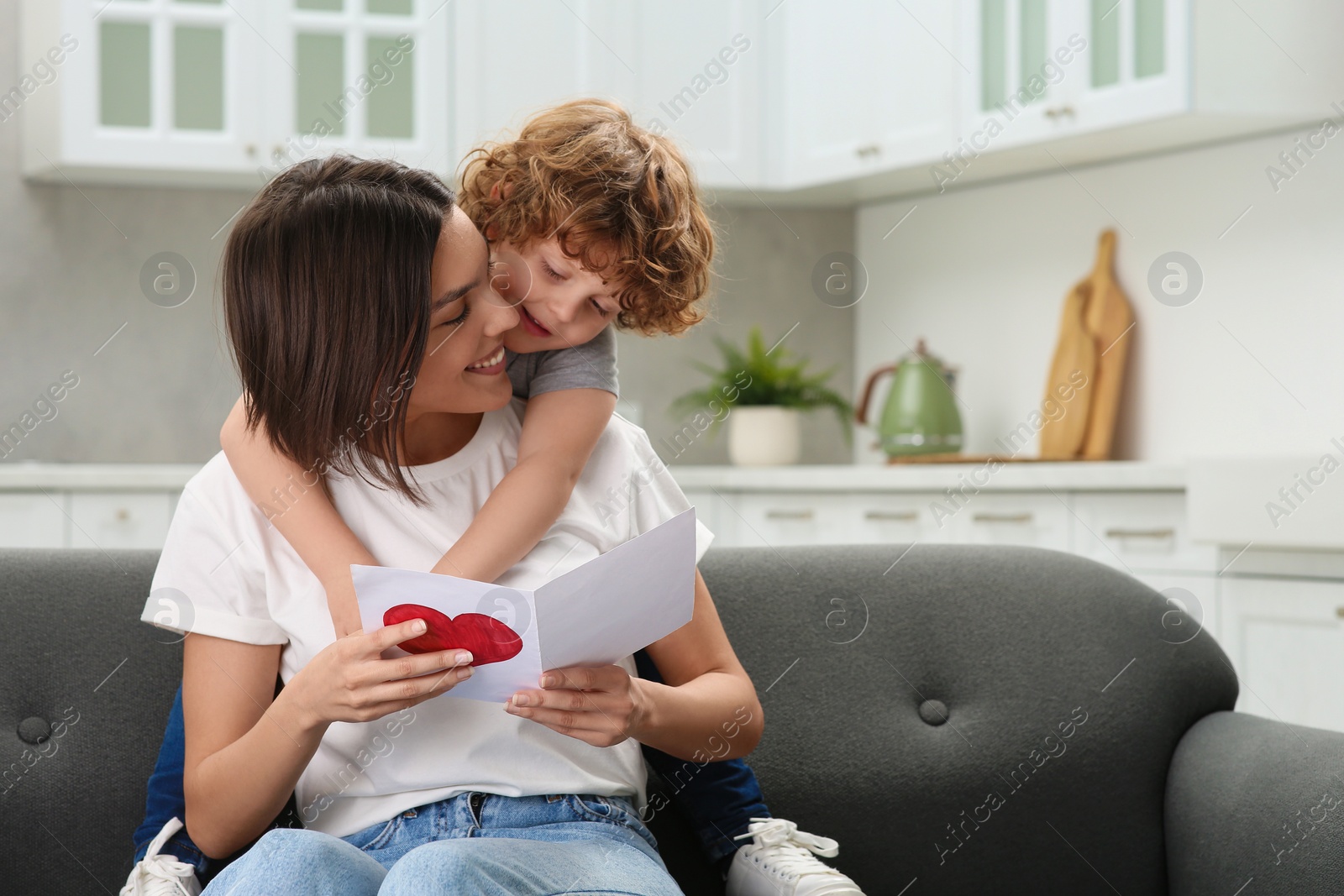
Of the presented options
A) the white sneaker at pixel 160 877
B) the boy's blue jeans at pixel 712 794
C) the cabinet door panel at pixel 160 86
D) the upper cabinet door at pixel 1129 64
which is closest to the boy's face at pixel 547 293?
the boy's blue jeans at pixel 712 794

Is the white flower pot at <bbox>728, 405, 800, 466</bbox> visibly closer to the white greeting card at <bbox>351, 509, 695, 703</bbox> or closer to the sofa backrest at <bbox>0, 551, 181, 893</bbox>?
the sofa backrest at <bbox>0, 551, 181, 893</bbox>

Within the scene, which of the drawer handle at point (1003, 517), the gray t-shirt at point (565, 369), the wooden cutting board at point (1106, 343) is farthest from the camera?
the wooden cutting board at point (1106, 343)

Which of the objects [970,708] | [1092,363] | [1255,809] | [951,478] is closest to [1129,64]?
[1092,363]

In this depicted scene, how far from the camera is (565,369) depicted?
1261mm

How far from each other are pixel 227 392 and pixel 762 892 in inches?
111

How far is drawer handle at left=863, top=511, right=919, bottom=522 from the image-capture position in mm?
2906

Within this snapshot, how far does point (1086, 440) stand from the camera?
308 cm

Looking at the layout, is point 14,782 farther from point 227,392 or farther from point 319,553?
point 227,392

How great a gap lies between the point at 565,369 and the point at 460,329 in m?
0.17

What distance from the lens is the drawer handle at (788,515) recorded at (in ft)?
10.3

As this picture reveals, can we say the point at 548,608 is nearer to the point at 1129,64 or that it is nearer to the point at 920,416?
the point at 1129,64

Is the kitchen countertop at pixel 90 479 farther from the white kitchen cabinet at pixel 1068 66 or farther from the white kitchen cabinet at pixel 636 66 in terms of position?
the white kitchen cabinet at pixel 1068 66

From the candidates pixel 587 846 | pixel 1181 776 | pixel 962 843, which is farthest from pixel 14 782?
pixel 1181 776

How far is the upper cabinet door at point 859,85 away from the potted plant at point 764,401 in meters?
0.51
